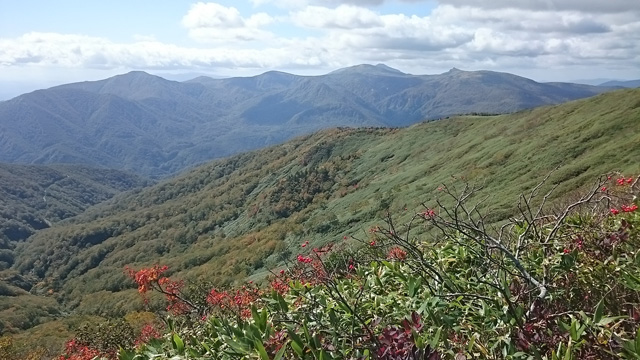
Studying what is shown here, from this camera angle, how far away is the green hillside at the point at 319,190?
118 ft

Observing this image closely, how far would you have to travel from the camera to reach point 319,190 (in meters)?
88.1

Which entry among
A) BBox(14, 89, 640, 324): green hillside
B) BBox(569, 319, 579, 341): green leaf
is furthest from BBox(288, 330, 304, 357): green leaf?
BBox(14, 89, 640, 324): green hillside

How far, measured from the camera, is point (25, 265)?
503 feet

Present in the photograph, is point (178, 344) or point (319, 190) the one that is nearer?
point (178, 344)

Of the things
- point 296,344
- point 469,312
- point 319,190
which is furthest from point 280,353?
point 319,190

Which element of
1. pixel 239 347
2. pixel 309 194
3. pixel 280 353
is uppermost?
pixel 280 353

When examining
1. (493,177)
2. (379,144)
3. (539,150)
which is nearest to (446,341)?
(493,177)

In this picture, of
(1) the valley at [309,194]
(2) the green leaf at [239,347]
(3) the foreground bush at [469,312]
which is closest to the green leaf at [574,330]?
(3) the foreground bush at [469,312]

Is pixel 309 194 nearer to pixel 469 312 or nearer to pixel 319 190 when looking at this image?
pixel 319 190

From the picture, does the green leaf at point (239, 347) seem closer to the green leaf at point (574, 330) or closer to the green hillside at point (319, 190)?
the green leaf at point (574, 330)

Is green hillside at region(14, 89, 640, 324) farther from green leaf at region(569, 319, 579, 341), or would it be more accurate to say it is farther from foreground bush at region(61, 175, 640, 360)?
green leaf at region(569, 319, 579, 341)

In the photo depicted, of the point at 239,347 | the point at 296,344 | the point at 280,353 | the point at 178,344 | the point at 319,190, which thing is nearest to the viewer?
the point at 280,353

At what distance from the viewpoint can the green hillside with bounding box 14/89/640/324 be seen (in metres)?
35.9

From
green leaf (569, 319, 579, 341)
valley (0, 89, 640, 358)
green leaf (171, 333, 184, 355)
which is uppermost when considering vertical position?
green leaf (569, 319, 579, 341)
